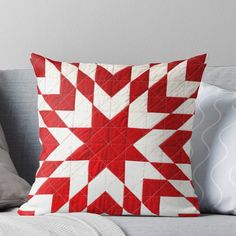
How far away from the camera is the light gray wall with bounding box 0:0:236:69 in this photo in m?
2.58

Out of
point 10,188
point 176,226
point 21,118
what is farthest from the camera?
point 21,118

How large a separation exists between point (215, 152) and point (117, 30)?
97cm

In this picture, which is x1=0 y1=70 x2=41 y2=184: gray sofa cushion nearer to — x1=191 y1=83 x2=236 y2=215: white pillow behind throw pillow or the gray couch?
the gray couch

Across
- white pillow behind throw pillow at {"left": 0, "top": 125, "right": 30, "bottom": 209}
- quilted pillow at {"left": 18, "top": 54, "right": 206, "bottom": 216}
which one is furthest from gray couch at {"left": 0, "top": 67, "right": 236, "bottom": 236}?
quilted pillow at {"left": 18, "top": 54, "right": 206, "bottom": 216}

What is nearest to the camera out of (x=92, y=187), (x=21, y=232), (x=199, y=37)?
(x=21, y=232)

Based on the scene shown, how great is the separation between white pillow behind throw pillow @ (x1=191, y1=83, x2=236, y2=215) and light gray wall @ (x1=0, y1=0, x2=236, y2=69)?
663 mm

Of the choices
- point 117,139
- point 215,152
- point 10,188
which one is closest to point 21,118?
point 10,188

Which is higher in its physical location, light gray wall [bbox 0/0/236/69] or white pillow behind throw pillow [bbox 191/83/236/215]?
light gray wall [bbox 0/0/236/69]

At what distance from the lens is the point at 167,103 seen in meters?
1.76

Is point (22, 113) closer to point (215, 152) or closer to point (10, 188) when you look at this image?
point (10, 188)

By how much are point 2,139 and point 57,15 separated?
75cm

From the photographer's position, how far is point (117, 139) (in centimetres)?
173

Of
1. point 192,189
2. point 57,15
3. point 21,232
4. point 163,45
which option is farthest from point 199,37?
point 21,232

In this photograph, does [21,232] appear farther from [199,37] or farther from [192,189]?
[199,37]
